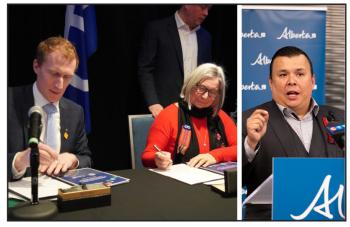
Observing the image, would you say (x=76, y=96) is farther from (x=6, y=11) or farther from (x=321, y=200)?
(x=321, y=200)

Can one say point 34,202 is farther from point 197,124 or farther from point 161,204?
point 197,124

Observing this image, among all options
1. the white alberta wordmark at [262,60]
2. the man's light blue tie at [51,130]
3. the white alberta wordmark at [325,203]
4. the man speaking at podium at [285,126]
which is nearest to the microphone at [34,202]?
the man's light blue tie at [51,130]

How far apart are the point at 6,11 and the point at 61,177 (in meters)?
0.80

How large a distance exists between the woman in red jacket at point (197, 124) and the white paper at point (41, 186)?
670 millimetres

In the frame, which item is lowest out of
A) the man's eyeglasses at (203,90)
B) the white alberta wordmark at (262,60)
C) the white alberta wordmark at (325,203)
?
the white alberta wordmark at (325,203)

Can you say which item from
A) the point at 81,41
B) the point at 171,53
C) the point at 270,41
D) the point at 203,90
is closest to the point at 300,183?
the point at 270,41

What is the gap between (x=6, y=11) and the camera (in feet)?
6.90

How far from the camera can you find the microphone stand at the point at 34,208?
1758 millimetres

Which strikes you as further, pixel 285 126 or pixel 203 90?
pixel 203 90

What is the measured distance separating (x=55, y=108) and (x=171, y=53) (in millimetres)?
815

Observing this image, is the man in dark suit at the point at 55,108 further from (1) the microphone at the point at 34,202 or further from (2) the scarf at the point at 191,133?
(2) the scarf at the point at 191,133

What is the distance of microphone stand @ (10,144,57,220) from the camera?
5.77ft

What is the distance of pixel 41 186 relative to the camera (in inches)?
80.7
